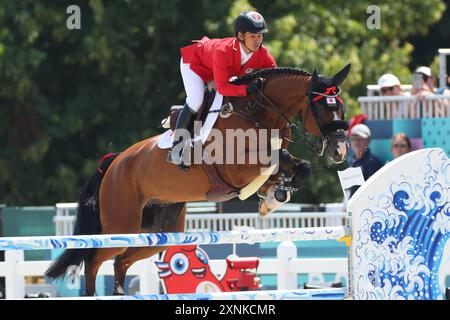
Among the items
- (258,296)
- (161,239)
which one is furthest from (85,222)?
(258,296)

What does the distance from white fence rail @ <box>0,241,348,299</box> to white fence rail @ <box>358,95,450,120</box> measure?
7.69 ft

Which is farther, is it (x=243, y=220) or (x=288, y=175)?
(x=243, y=220)

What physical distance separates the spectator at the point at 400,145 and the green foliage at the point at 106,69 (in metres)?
4.08

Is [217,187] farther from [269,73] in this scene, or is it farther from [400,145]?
[400,145]

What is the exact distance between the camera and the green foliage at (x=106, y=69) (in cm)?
1321

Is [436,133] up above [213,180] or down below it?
above

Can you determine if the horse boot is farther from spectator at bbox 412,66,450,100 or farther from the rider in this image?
spectator at bbox 412,66,450,100

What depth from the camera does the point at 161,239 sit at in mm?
5250

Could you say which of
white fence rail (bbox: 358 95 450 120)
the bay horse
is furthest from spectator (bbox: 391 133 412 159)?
the bay horse

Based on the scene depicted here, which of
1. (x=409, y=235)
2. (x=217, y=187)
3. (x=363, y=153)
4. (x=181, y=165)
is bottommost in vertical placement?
(x=409, y=235)

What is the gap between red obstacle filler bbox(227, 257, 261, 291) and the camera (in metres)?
6.96

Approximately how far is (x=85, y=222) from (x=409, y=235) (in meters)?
2.61
